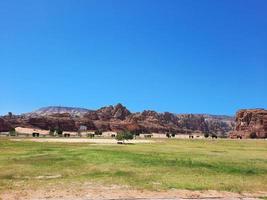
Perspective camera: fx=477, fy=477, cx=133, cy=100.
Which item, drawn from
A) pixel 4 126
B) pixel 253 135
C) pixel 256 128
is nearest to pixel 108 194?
pixel 4 126

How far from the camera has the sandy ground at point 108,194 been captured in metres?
19.9

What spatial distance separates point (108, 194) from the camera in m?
20.8

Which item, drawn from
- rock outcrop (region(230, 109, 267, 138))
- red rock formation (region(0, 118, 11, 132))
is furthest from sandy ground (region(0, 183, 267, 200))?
rock outcrop (region(230, 109, 267, 138))

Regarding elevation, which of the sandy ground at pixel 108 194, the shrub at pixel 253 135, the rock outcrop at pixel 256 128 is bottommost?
the sandy ground at pixel 108 194

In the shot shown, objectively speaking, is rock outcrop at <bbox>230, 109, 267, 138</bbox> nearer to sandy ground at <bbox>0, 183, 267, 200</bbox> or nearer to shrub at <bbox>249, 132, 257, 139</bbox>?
shrub at <bbox>249, 132, 257, 139</bbox>

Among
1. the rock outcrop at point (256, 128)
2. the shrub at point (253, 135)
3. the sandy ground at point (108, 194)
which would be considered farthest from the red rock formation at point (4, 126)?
the sandy ground at point (108, 194)

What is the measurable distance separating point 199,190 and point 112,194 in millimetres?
4247

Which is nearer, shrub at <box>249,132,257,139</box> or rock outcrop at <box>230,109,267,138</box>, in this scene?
shrub at <box>249,132,257,139</box>

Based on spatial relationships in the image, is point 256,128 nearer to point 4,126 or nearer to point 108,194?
point 4,126

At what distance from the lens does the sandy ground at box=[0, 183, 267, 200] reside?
784 inches

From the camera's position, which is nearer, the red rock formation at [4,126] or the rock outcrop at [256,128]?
the red rock formation at [4,126]

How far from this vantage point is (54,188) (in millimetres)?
22031

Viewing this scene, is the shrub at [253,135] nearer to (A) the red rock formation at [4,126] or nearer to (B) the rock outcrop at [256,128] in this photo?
(B) the rock outcrop at [256,128]

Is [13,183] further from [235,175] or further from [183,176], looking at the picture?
[235,175]
